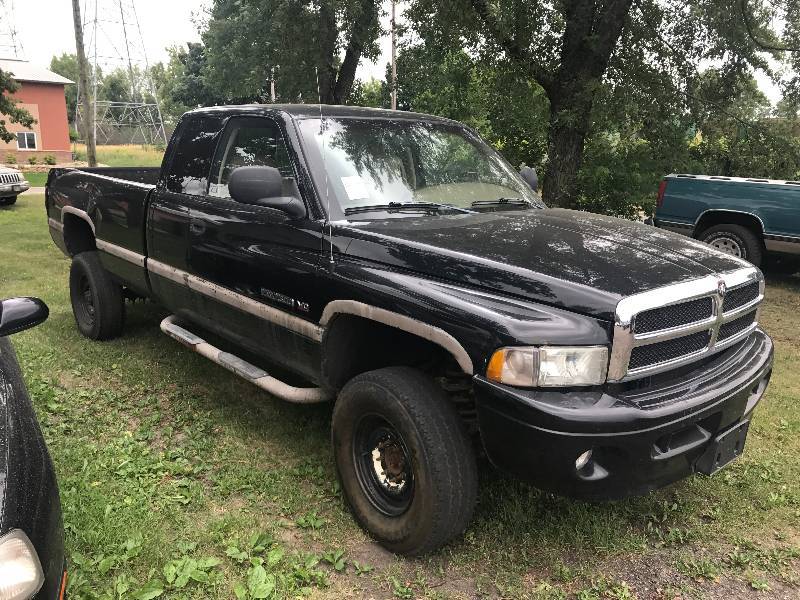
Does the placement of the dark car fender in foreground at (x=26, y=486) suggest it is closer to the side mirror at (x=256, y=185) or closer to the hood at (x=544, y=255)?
the side mirror at (x=256, y=185)

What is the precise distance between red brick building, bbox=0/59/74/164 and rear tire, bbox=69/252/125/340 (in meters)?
31.4

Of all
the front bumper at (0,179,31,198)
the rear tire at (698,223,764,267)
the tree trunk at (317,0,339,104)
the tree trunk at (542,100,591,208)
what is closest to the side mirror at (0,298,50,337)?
the tree trunk at (542,100,591,208)

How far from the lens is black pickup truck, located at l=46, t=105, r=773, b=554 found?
8.09 ft

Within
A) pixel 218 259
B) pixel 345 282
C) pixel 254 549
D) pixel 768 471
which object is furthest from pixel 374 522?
pixel 768 471

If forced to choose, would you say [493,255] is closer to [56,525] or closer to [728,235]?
[56,525]

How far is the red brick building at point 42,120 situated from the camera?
3278 centimetres

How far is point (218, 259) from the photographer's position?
3953mm

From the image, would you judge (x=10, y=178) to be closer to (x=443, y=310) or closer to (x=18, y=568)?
(x=443, y=310)

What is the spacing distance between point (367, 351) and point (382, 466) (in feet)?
1.86

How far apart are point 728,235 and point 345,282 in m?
7.47

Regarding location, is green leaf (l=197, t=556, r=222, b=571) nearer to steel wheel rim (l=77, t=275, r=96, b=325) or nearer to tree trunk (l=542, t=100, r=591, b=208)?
steel wheel rim (l=77, t=275, r=96, b=325)

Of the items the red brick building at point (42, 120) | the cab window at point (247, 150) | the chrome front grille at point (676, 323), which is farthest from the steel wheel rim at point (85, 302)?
the red brick building at point (42, 120)

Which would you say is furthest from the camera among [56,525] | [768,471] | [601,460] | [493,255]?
[768,471]

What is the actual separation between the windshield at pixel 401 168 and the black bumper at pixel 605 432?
1.34 metres
